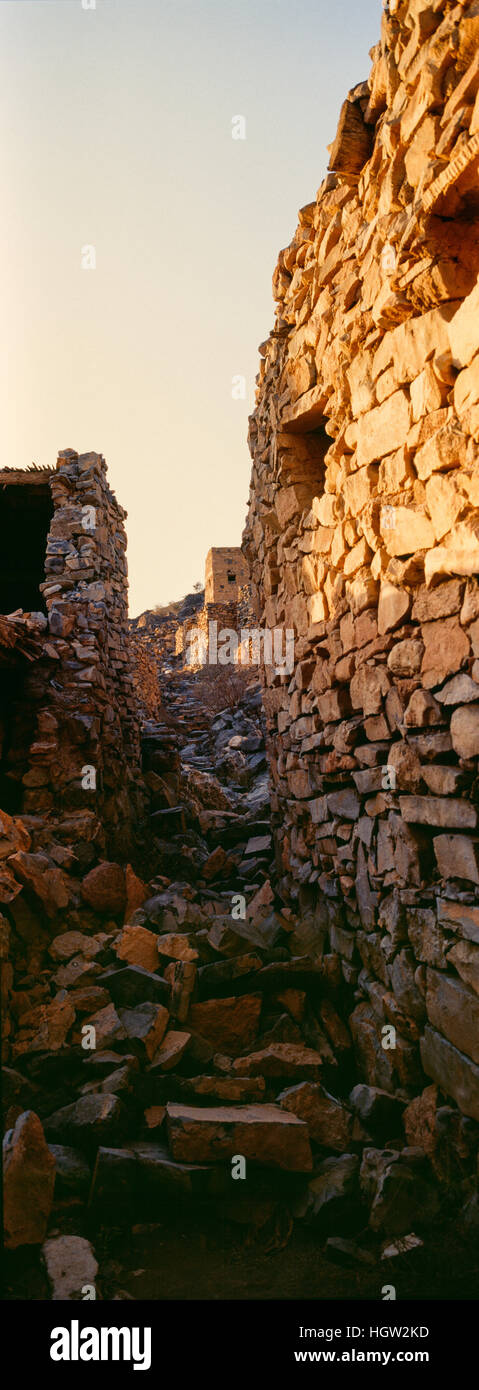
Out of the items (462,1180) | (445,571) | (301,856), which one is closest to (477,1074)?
(462,1180)

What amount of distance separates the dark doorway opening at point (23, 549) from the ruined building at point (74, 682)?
317mm

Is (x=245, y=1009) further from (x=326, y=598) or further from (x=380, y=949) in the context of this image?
(x=326, y=598)

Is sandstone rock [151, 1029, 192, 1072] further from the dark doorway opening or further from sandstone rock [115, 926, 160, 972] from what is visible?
the dark doorway opening

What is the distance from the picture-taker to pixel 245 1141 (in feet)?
9.17

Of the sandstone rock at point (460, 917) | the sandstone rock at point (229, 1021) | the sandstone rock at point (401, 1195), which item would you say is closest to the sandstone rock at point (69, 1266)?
the sandstone rock at point (401, 1195)

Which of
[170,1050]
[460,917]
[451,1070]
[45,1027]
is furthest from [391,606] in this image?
[45,1027]

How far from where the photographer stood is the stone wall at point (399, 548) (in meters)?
2.38

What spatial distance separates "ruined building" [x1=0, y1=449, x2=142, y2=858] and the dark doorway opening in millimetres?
317

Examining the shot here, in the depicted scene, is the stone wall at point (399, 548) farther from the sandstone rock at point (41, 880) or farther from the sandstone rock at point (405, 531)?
the sandstone rock at point (41, 880)

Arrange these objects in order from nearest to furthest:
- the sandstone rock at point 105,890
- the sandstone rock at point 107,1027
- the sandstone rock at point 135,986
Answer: the sandstone rock at point 107,1027, the sandstone rock at point 135,986, the sandstone rock at point 105,890

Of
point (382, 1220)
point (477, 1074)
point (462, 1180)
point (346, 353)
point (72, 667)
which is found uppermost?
point (346, 353)

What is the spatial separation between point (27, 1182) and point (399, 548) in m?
2.85

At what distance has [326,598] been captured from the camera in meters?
3.76
